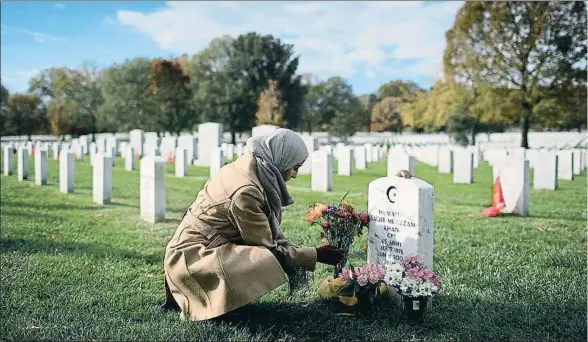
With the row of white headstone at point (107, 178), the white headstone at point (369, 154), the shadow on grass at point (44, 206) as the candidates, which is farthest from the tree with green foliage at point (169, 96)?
the shadow on grass at point (44, 206)

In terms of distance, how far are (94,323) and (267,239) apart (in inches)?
58.6

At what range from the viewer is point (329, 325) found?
4.21m

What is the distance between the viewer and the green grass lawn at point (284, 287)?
4.04 meters

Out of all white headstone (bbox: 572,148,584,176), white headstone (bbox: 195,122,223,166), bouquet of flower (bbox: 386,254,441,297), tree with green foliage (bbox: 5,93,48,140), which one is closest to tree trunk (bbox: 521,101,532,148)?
white headstone (bbox: 572,148,584,176)

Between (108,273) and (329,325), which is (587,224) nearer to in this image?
(329,325)

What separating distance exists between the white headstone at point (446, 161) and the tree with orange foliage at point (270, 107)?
815 inches

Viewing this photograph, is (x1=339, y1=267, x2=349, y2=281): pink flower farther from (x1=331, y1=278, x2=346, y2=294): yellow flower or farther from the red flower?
the red flower

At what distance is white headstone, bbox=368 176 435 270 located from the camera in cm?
446

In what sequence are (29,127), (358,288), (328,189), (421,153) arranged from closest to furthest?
(358,288) < (328,189) < (421,153) < (29,127)

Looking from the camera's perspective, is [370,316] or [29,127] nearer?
[370,316]

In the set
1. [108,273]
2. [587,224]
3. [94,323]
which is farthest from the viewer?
[587,224]

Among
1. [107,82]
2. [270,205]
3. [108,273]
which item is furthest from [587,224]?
[107,82]

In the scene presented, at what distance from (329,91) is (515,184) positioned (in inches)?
2321

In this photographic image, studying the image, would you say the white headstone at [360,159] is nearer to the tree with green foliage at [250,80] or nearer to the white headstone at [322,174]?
the white headstone at [322,174]
